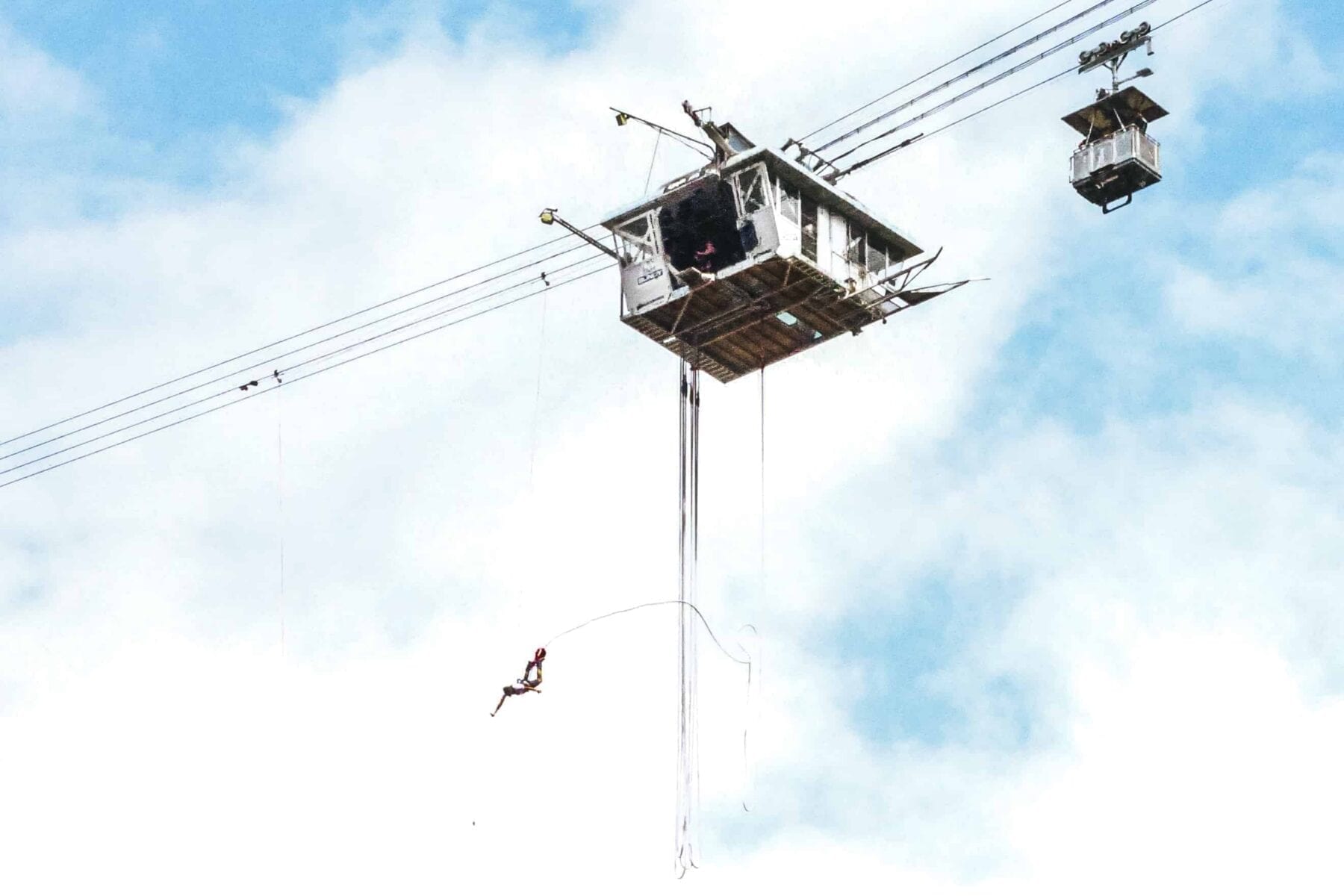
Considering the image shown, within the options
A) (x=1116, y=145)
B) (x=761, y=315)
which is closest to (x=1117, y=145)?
(x=1116, y=145)

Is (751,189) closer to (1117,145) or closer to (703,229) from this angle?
(703,229)

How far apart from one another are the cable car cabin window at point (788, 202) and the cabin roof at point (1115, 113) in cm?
551

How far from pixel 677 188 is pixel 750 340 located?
11.1 ft

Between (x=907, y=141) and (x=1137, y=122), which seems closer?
(x=1137, y=122)

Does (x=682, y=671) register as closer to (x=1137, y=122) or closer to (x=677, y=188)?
(x=677, y=188)

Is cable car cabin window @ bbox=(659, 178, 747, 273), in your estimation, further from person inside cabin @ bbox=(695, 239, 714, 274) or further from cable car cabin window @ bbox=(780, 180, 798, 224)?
cable car cabin window @ bbox=(780, 180, 798, 224)

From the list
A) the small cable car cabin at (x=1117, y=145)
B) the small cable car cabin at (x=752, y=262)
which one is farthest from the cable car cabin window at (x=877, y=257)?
the small cable car cabin at (x=1117, y=145)

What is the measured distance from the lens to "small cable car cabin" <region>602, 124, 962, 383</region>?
5169cm

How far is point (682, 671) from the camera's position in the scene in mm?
51688

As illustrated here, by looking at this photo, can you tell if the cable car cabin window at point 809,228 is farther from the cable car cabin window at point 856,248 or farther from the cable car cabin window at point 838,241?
the cable car cabin window at point 856,248

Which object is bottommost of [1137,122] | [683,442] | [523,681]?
[523,681]

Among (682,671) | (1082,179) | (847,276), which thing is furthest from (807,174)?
(682,671)

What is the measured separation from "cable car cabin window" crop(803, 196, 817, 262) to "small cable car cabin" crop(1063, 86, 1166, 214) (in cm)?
527

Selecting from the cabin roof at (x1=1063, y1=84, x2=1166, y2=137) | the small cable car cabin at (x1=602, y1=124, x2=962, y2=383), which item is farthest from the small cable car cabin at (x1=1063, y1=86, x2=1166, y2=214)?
the small cable car cabin at (x1=602, y1=124, x2=962, y2=383)
